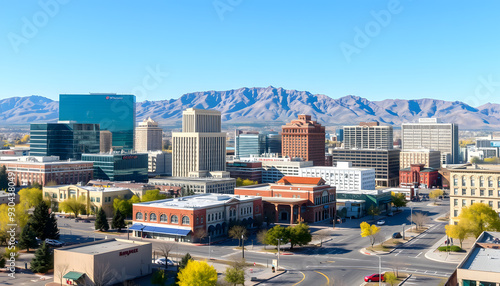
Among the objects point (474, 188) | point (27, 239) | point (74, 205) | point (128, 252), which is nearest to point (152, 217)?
point (27, 239)

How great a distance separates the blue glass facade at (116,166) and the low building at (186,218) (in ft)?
275

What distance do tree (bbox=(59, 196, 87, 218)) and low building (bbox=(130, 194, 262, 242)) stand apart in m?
26.7

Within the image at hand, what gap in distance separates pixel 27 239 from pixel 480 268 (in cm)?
6486

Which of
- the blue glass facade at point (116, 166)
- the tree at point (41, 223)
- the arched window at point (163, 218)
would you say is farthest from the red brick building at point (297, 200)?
the blue glass facade at point (116, 166)

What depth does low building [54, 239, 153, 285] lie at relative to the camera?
60.3 meters

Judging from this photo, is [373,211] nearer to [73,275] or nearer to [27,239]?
[27,239]

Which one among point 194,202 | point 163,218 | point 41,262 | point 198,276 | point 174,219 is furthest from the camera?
point 194,202

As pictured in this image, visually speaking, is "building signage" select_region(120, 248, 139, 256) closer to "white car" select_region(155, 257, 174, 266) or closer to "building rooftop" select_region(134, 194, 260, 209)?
"white car" select_region(155, 257, 174, 266)

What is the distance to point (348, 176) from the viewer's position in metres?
176

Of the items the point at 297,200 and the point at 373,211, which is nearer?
the point at 297,200

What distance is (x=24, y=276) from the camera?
65438 mm

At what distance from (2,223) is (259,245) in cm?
4153

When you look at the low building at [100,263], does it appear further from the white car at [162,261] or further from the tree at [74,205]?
the tree at [74,205]

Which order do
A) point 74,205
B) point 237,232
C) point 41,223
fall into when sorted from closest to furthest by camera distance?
1. point 41,223
2. point 237,232
3. point 74,205
